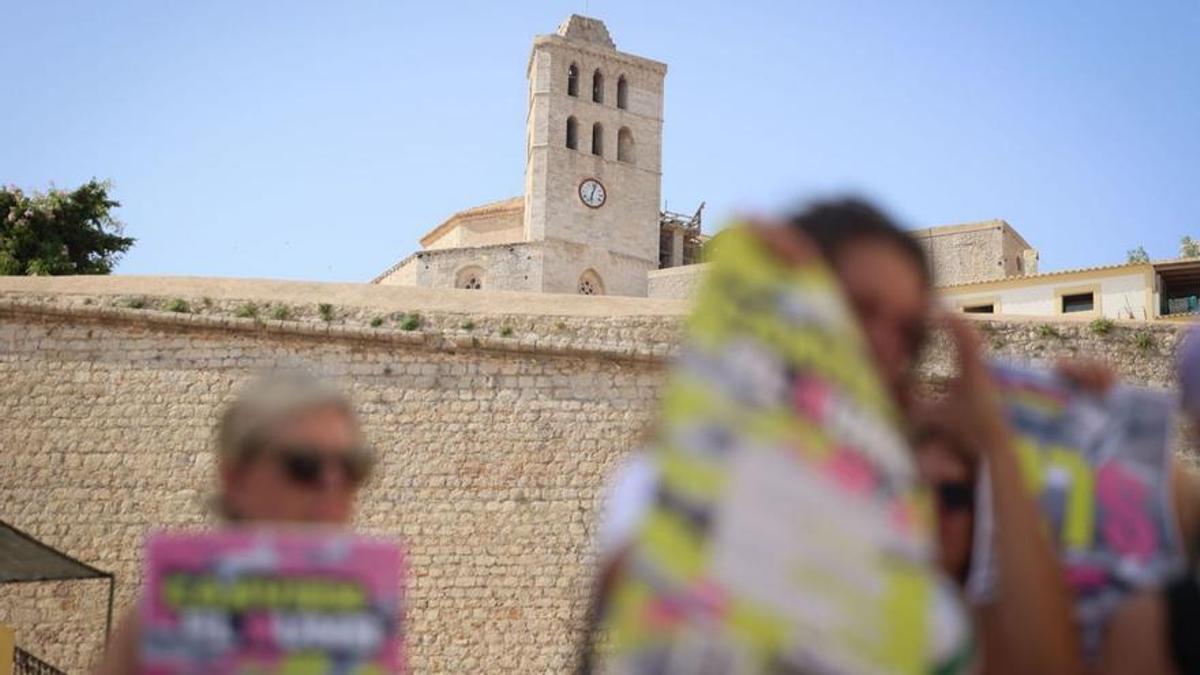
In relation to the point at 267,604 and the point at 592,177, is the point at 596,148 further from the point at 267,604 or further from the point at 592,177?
the point at 267,604

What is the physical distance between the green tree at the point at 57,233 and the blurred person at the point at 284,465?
1074 inches

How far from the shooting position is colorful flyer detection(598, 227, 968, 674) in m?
1.36

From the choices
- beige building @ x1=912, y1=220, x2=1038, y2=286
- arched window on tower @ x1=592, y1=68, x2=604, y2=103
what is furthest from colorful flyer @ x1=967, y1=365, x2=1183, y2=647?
arched window on tower @ x1=592, y1=68, x2=604, y2=103

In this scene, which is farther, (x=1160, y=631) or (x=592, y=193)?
(x=592, y=193)

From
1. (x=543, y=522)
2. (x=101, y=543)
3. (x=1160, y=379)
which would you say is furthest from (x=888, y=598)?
(x=1160, y=379)

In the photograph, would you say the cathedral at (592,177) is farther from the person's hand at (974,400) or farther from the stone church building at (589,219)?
the person's hand at (974,400)

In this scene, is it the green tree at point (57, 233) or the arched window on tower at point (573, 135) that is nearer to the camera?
the green tree at point (57, 233)

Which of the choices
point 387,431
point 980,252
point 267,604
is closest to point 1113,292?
point 980,252

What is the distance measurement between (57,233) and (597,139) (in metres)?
28.5

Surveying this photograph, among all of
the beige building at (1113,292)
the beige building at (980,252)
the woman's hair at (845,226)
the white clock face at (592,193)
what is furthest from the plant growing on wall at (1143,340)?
the white clock face at (592,193)

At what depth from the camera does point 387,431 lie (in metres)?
14.7

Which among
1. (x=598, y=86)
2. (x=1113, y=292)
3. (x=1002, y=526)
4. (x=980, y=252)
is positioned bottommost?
(x=1002, y=526)

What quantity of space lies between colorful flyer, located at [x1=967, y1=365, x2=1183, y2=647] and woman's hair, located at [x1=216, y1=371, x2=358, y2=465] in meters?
0.93

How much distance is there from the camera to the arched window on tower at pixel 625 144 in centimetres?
5412
